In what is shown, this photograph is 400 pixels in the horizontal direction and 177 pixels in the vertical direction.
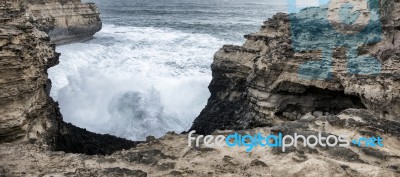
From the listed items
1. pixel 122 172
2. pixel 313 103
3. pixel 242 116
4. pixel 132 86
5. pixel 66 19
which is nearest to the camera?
pixel 122 172

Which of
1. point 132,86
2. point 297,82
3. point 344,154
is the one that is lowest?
point 132,86

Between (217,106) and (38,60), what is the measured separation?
21.8ft

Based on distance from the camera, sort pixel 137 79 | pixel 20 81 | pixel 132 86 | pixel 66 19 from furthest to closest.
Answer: pixel 66 19, pixel 137 79, pixel 132 86, pixel 20 81

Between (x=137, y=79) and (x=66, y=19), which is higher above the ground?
(x=66, y=19)

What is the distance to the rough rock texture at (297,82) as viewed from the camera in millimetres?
8664

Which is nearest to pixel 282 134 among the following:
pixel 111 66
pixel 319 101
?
pixel 319 101

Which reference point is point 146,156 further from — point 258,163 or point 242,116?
point 242,116

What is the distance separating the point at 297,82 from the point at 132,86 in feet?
37.9

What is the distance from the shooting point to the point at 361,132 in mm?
5977

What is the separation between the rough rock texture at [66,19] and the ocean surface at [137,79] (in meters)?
0.99

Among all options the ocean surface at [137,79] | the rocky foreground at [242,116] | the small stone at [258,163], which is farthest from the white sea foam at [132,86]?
the small stone at [258,163]

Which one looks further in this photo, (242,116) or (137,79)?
(137,79)

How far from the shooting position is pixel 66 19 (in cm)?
2788

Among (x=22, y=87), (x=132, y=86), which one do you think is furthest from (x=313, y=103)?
(x=132, y=86)
